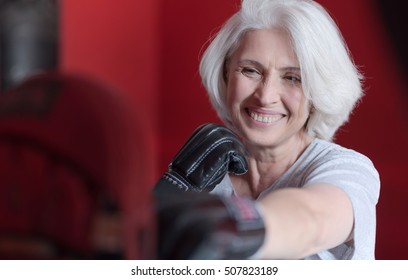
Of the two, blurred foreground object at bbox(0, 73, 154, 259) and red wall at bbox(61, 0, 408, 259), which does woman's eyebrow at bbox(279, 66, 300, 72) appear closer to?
red wall at bbox(61, 0, 408, 259)

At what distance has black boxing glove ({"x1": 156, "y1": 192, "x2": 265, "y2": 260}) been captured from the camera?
51cm

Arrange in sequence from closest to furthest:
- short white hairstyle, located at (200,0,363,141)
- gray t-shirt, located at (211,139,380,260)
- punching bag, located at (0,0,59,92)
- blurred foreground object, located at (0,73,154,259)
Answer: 1. blurred foreground object, located at (0,73,154,259)
2. gray t-shirt, located at (211,139,380,260)
3. short white hairstyle, located at (200,0,363,141)
4. punching bag, located at (0,0,59,92)

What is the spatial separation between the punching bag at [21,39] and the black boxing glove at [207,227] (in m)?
1.87

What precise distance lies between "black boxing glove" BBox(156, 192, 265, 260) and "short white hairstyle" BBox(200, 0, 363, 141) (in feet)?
1.30

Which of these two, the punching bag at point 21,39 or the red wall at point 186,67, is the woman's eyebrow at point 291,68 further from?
the punching bag at point 21,39

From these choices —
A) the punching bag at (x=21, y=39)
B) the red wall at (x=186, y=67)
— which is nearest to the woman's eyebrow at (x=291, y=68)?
the red wall at (x=186, y=67)

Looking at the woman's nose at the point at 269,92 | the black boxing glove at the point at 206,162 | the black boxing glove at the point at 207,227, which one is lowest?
the black boxing glove at the point at 206,162

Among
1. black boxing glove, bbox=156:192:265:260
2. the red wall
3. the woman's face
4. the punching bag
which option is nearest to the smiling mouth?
the woman's face

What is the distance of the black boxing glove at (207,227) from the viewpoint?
51cm

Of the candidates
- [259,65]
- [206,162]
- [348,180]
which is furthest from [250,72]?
[348,180]

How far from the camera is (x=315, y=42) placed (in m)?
0.93

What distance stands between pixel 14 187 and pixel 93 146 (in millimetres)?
67

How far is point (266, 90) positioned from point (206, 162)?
13 centimetres

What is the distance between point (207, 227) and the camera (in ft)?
1.69
